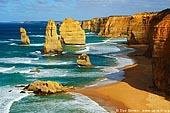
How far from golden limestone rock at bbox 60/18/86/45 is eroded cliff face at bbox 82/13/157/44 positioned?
14206 mm

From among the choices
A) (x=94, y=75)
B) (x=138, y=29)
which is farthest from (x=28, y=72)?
(x=138, y=29)

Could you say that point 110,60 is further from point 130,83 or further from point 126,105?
point 126,105

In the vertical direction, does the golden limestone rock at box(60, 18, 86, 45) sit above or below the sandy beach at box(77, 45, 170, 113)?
above

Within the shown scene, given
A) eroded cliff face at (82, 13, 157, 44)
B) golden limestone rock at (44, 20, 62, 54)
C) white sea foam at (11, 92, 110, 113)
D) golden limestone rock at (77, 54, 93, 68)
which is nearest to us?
white sea foam at (11, 92, 110, 113)

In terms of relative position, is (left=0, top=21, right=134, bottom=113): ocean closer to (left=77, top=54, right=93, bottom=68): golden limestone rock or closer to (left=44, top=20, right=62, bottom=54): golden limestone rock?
(left=77, top=54, right=93, bottom=68): golden limestone rock

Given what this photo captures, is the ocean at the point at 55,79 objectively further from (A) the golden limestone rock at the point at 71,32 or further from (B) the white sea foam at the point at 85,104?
(A) the golden limestone rock at the point at 71,32

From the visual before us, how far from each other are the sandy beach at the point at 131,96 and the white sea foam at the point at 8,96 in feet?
22.5

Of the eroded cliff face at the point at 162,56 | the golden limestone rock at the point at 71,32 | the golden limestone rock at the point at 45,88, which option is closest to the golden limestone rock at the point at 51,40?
the golden limestone rock at the point at 71,32

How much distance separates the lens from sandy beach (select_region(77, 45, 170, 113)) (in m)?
28.5

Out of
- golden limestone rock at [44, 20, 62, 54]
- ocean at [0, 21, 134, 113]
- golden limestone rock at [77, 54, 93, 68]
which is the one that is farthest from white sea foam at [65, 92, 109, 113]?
golden limestone rock at [44, 20, 62, 54]

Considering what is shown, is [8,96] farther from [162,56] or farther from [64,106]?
[162,56]

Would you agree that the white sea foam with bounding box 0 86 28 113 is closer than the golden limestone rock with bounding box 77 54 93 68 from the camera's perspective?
Yes

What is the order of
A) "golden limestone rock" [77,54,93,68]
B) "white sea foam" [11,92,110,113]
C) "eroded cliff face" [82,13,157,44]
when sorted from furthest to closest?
"eroded cliff face" [82,13,157,44], "golden limestone rock" [77,54,93,68], "white sea foam" [11,92,110,113]

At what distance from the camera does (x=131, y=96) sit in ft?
107
